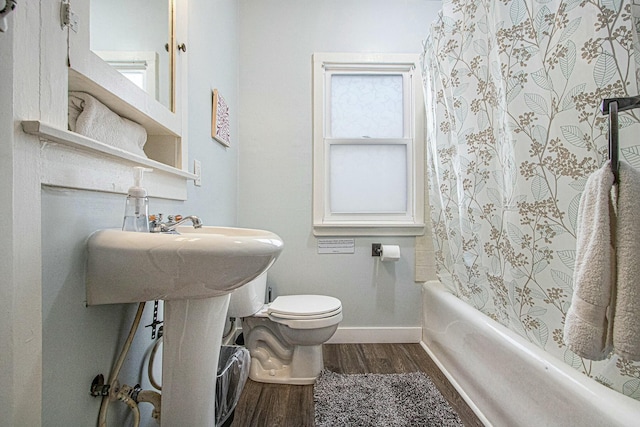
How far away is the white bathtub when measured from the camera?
2.72 ft

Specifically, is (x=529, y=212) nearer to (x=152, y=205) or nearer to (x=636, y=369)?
(x=636, y=369)

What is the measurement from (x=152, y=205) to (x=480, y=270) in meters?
1.41

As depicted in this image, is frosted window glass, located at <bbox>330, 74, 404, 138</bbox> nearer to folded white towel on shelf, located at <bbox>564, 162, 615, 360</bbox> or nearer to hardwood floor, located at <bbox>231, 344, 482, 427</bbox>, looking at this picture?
hardwood floor, located at <bbox>231, 344, 482, 427</bbox>

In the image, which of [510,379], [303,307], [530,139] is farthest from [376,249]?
[530,139]

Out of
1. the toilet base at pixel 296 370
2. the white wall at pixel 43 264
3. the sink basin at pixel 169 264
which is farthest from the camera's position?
the toilet base at pixel 296 370

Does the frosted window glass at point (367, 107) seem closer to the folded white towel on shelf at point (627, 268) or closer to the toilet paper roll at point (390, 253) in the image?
the toilet paper roll at point (390, 253)

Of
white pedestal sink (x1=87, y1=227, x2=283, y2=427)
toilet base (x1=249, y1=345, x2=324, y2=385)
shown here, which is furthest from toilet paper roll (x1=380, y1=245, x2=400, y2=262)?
white pedestal sink (x1=87, y1=227, x2=283, y2=427)

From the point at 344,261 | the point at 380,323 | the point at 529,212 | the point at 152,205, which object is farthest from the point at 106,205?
the point at 380,323

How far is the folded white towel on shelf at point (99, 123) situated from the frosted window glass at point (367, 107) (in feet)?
5.05

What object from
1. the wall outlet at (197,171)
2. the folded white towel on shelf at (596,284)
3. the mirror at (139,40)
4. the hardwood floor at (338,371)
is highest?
the mirror at (139,40)

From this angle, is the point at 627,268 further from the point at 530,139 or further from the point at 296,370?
the point at 296,370

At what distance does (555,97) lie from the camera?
932mm

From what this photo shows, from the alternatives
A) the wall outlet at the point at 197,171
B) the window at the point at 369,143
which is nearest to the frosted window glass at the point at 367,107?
the window at the point at 369,143

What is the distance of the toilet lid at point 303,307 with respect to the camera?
1.60m
